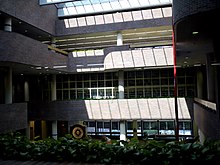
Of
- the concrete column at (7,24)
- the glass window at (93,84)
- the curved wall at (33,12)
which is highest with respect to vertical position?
the curved wall at (33,12)

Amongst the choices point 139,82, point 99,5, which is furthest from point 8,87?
point 139,82

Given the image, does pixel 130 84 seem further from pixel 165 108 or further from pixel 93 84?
pixel 165 108

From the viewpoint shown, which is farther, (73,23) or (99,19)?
(73,23)

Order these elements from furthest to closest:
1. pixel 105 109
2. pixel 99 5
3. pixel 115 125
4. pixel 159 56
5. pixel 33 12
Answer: pixel 115 125 → pixel 105 109 → pixel 99 5 → pixel 159 56 → pixel 33 12

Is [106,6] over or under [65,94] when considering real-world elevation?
over

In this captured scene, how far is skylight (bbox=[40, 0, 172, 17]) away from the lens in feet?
63.7

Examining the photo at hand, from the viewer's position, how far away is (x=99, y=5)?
20578 millimetres

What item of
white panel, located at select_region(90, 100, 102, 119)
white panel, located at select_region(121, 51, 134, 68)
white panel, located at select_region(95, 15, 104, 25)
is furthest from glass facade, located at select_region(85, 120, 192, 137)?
white panel, located at select_region(95, 15, 104, 25)

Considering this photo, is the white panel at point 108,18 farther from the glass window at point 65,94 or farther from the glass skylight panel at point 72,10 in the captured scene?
the glass window at point 65,94

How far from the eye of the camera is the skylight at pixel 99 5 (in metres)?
19.4

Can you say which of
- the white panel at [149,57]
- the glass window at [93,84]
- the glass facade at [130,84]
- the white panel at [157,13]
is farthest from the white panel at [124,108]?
the white panel at [157,13]

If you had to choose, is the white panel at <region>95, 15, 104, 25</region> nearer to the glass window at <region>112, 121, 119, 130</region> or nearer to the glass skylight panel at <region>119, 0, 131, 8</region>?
the glass skylight panel at <region>119, 0, 131, 8</region>

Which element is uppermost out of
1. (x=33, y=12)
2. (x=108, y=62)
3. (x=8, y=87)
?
(x=33, y=12)

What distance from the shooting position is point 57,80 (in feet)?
82.9
